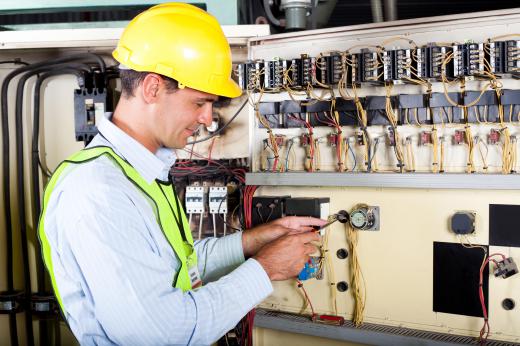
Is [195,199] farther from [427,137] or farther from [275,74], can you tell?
[427,137]

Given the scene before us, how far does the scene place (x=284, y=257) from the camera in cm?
165

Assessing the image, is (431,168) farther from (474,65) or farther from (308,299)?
(308,299)

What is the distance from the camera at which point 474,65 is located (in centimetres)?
178

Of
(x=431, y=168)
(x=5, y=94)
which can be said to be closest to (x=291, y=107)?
(x=431, y=168)

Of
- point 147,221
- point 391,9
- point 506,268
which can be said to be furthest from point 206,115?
point 391,9

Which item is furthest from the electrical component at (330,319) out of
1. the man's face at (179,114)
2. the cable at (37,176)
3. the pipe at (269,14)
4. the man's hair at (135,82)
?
the cable at (37,176)

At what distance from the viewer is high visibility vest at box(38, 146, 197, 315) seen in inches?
56.2

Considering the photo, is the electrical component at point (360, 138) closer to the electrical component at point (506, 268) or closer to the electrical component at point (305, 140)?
the electrical component at point (305, 140)

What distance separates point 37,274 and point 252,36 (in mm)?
1471

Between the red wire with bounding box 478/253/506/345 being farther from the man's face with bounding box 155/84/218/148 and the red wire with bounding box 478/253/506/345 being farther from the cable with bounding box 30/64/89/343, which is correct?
the cable with bounding box 30/64/89/343

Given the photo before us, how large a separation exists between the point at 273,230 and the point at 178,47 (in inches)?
27.9

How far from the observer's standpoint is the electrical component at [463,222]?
1.84m

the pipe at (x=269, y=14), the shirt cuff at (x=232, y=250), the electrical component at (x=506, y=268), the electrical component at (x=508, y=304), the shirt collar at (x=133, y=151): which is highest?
the pipe at (x=269, y=14)

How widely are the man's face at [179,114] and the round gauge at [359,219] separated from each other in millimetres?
699
